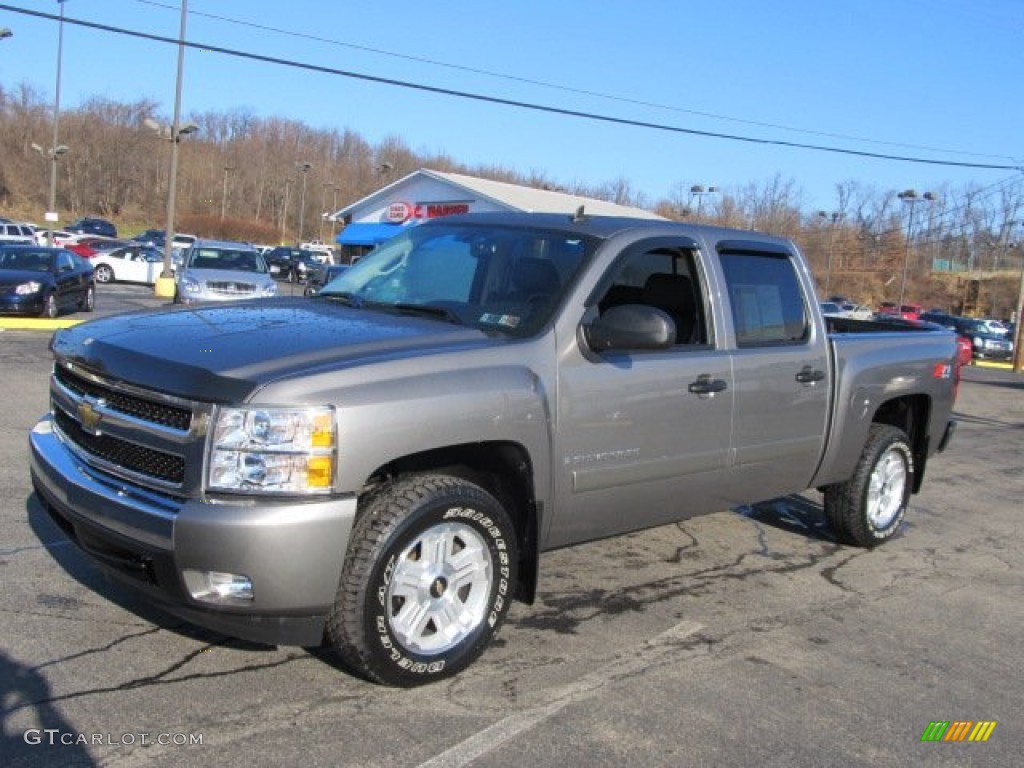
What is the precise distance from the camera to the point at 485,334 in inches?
160

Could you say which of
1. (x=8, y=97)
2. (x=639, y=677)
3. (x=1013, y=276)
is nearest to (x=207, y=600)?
(x=639, y=677)

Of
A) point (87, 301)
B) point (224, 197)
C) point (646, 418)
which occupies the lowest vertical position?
point (87, 301)

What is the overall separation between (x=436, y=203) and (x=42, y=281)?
26712 millimetres

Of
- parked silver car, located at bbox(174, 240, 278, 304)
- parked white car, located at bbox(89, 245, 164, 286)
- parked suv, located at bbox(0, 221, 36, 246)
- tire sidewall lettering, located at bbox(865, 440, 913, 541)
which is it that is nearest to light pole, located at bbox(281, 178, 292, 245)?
parked suv, located at bbox(0, 221, 36, 246)

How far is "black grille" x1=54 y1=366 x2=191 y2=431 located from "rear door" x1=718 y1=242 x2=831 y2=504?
2.85m

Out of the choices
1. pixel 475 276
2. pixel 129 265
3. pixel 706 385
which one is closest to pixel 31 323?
pixel 475 276

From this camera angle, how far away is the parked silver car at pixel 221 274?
17250 mm

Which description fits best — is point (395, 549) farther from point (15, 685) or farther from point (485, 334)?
point (15, 685)

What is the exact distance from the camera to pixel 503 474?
408 cm

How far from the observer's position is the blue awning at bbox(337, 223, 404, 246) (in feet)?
152

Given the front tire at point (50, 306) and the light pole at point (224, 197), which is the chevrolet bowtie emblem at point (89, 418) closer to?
the front tire at point (50, 306)

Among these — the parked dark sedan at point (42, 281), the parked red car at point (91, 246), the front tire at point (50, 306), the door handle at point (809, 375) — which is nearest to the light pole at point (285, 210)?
the parked red car at point (91, 246)

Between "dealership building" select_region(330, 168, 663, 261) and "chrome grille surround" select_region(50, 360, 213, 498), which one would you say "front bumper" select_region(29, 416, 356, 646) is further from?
"dealership building" select_region(330, 168, 663, 261)

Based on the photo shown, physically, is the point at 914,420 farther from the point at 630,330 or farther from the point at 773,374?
the point at 630,330
